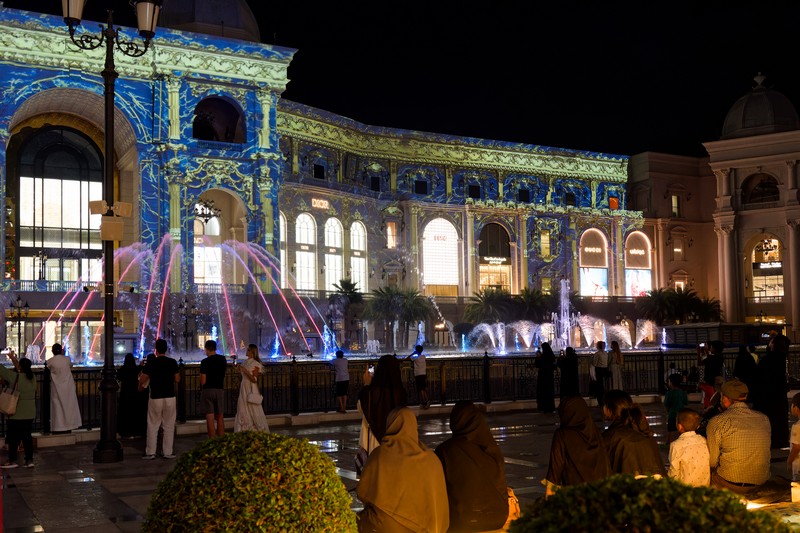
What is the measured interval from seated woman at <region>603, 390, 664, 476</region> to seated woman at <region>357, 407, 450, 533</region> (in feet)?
6.81

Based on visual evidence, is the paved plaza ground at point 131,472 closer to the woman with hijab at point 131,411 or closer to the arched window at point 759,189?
the woman with hijab at point 131,411

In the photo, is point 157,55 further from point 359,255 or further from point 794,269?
point 794,269

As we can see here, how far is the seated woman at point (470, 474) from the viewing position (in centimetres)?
732

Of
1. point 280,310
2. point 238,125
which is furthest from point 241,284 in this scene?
point 238,125

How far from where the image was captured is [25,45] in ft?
139

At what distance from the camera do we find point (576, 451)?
7535mm

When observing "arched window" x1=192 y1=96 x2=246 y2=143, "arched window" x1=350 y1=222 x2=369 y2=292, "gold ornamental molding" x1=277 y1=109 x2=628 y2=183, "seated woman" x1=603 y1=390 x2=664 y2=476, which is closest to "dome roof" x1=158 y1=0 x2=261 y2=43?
"arched window" x1=192 y1=96 x2=246 y2=143

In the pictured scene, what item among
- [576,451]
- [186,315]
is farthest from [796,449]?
[186,315]

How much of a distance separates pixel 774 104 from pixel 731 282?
14058mm

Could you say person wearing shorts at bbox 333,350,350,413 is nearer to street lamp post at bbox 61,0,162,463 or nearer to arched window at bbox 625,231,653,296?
street lamp post at bbox 61,0,162,463

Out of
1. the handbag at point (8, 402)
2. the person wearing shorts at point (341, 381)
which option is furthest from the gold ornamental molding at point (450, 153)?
the handbag at point (8, 402)

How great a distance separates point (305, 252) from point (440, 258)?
1118 centimetres

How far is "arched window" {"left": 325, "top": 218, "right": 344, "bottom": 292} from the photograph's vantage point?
5944 centimetres

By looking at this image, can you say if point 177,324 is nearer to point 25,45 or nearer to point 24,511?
point 25,45
